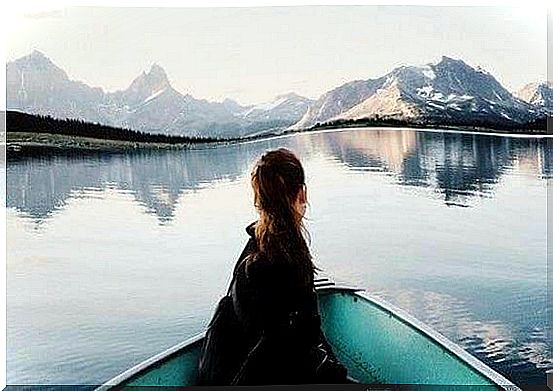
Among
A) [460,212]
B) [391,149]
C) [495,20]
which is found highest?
[495,20]

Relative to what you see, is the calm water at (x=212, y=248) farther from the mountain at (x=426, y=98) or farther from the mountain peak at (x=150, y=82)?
the mountain peak at (x=150, y=82)

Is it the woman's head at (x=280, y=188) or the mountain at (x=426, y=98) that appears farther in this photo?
the mountain at (x=426, y=98)

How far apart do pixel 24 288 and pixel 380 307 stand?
1.55 meters

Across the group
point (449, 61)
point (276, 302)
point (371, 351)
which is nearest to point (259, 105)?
point (449, 61)

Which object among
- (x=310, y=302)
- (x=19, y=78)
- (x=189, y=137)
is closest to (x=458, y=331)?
(x=310, y=302)

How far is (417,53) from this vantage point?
4.23 meters

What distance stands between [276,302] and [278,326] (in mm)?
101

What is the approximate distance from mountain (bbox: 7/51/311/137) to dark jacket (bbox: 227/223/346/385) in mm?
590

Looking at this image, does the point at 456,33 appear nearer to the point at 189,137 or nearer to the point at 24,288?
the point at 189,137

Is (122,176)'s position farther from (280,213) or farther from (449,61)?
(449,61)

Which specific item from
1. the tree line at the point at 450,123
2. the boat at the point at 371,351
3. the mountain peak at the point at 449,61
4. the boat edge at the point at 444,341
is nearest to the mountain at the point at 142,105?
the tree line at the point at 450,123

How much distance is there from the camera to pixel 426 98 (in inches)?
170

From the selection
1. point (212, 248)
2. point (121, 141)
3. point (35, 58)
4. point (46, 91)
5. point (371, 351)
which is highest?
point (35, 58)

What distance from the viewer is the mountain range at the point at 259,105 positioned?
13.7ft
